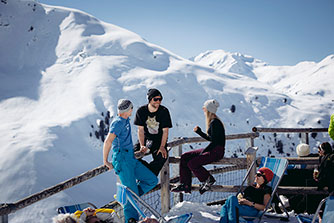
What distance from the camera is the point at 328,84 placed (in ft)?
356

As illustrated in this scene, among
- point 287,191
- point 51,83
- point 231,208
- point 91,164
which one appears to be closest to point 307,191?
point 287,191

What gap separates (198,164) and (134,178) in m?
1.09

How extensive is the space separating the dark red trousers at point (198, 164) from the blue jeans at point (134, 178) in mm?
668

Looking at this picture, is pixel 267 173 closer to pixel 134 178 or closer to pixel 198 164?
pixel 198 164

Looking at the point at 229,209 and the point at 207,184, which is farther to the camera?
the point at 207,184

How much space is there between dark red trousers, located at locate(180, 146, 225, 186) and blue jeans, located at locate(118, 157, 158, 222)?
67 cm

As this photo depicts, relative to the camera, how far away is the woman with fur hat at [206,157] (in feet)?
14.2

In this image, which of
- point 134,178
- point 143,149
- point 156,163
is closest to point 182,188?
point 156,163

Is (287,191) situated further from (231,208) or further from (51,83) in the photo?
(51,83)

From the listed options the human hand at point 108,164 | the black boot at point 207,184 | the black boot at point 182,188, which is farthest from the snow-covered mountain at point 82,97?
the human hand at point 108,164

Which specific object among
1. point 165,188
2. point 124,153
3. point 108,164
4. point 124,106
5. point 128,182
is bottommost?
point 165,188

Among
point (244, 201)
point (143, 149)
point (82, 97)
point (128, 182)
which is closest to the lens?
point (128, 182)

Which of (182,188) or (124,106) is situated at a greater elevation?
(124,106)

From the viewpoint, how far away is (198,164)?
435cm
